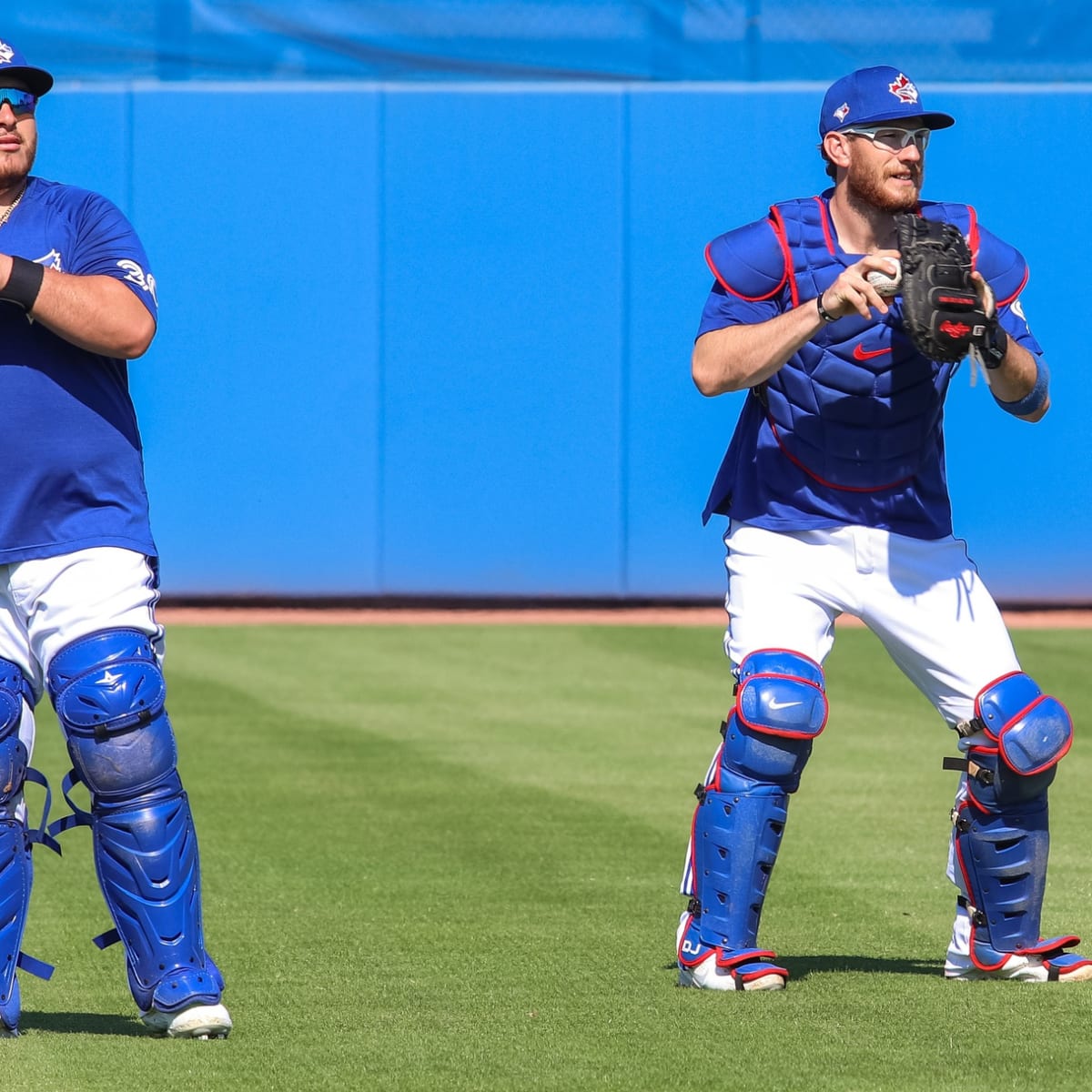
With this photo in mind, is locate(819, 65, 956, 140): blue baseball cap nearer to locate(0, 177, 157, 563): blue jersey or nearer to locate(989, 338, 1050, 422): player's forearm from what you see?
locate(989, 338, 1050, 422): player's forearm

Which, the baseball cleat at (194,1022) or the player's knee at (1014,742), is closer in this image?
→ the baseball cleat at (194,1022)

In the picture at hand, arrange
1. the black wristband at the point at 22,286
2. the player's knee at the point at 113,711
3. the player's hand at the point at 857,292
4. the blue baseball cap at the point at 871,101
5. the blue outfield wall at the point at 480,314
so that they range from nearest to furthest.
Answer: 1. the black wristband at the point at 22,286
2. the player's knee at the point at 113,711
3. the player's hand at the point at 857,292
4. the blue baseball cap at the point at 871,101
5. the blue outfield wall at the point at 480,314

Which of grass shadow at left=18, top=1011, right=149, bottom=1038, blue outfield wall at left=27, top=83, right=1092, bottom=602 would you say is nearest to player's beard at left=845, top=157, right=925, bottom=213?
grass shadow at left=18, top=1011, right=149, bottom=1038

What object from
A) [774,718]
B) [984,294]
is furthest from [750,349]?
[774,718]

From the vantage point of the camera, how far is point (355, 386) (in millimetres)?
15977

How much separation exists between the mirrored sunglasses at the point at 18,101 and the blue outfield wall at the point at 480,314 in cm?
1101

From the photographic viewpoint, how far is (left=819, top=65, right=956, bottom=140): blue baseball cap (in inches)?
214

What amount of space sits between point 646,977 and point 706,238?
1095cm

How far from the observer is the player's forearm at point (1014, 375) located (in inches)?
211

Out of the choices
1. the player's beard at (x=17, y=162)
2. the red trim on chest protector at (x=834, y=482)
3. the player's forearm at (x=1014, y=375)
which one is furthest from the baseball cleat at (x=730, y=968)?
the player's beard at (x=17, y=162)

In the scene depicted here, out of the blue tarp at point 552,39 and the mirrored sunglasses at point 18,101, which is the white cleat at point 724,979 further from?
the blue tarp at point 552,39

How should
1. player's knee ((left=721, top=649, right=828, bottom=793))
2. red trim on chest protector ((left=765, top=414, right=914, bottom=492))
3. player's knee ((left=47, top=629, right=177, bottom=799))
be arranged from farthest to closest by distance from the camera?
red trim on chest protector ((left=765, top=414, right=914, bottom=492))
player's knee ((left=721, top=649, right=828, bottom=793))
player's knee ((left=47, top=629, right=177, bottom=799))

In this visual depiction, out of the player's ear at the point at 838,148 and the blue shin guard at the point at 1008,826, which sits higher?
the player's ear at the point at 838,148

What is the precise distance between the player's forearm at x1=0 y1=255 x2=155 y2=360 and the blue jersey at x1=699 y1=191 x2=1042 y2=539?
1.57 m
